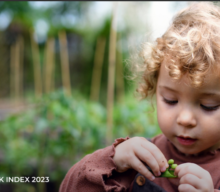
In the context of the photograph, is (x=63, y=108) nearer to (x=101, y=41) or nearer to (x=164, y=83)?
(x=164, y=83)

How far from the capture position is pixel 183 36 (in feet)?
3.14

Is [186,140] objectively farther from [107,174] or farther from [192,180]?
[107,174]

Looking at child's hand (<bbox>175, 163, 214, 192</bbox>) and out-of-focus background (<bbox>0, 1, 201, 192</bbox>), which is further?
out-of-focus background (<bbox>0, 1, 201, 192</bbox>)

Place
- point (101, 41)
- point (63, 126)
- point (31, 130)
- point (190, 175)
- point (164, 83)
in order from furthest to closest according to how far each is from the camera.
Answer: point (101, 41) < point (31, 130) < point (63, 126) < point (164, 83) < point (190, 175)

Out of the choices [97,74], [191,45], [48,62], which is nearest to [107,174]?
[191,45]

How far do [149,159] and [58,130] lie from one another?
4.42 ft

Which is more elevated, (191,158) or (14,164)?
(191,158)

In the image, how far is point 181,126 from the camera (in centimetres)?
87

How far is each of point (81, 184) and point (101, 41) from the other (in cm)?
361

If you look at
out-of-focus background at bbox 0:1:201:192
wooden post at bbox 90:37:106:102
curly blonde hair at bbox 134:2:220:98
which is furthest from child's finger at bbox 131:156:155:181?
wooden post at bbox 90:37:106:102

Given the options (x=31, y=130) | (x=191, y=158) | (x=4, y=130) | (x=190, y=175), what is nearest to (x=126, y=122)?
(x=31, y=130)

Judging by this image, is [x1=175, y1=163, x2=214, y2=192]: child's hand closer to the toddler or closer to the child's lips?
the toddler

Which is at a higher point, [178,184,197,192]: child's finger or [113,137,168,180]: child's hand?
[113,137,168,180]: child's hand

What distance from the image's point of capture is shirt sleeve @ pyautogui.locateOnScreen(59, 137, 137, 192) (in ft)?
2.96
